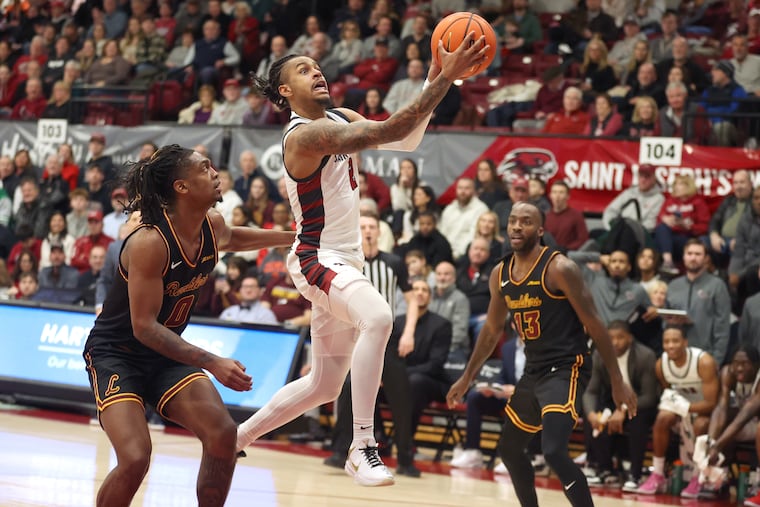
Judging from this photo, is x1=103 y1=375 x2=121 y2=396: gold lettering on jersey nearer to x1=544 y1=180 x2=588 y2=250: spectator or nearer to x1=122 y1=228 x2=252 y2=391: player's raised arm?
x1=122 y1=228 x2=252 y2=391: player's raised arm

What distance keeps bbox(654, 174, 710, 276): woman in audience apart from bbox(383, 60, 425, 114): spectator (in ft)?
Result: 12.7

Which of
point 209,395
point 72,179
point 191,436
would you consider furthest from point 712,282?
point 72,179

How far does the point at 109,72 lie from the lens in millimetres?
17484

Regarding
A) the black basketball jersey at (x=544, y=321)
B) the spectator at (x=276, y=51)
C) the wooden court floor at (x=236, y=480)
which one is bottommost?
the wooden court floor at (x=236, y=480)

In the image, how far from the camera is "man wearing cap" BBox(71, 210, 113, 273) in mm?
14008

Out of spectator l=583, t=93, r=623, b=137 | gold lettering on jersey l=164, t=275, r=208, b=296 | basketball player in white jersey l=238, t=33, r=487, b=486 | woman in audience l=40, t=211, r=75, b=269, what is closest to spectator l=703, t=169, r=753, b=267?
spectator l=583, t=93, r=623, b=137

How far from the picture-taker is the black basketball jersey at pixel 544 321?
7000 millimetres

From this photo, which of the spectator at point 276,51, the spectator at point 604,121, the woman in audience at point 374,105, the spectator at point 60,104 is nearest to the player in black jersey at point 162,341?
the spectator at point 604,121

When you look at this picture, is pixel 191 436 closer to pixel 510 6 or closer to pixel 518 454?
pixel 518 454

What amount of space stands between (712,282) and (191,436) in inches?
209

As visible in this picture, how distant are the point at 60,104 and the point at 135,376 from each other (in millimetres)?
12532

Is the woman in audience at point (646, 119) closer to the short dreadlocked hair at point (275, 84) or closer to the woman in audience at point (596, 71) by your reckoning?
the woman in audience at point (596, 71)

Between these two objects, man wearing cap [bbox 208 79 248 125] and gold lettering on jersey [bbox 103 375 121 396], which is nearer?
gold lettering on jersey [bbox 103 375 121 396]

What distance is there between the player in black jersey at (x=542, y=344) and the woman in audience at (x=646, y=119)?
576 cm
